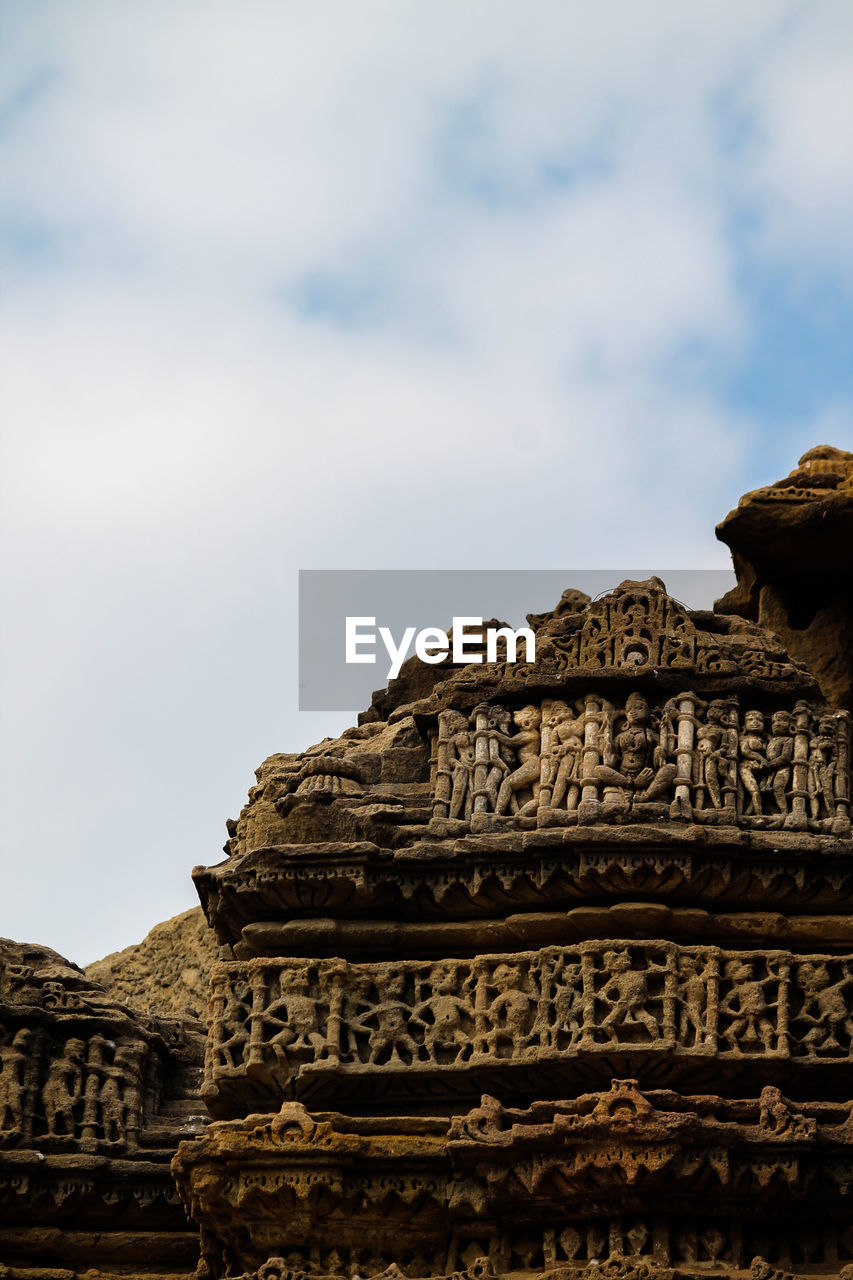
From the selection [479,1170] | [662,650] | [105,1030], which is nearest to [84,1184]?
[105,1030]

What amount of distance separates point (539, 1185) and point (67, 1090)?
615cm

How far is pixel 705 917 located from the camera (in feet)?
59.0

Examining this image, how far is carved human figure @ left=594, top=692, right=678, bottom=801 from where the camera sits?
59.7ft

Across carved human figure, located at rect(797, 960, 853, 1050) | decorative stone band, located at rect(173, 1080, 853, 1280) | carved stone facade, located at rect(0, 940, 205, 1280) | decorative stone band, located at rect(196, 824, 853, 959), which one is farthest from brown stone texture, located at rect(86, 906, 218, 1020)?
carved human figure, located at rect(797, 960, 853, 1050)

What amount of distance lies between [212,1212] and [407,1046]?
1.69m

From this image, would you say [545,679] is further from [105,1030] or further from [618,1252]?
[105,1030]

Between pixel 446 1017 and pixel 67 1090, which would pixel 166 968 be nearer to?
pixel 67 1090

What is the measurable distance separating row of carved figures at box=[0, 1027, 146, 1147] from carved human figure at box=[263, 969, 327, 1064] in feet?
13.4

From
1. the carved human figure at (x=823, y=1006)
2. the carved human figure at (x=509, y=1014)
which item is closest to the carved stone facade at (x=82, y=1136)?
the carved human figure at (x=509, y=1014)

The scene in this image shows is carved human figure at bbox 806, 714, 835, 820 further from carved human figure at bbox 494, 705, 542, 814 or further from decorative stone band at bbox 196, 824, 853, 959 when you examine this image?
carved human figure at bbox 494, 705, 542, 814

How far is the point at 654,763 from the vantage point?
723 inches

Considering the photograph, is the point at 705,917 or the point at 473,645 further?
the point at 473,645

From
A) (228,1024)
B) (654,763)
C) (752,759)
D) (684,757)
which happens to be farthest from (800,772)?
(228,1024)

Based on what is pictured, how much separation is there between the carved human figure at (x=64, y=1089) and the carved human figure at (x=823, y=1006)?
6.83 meters
